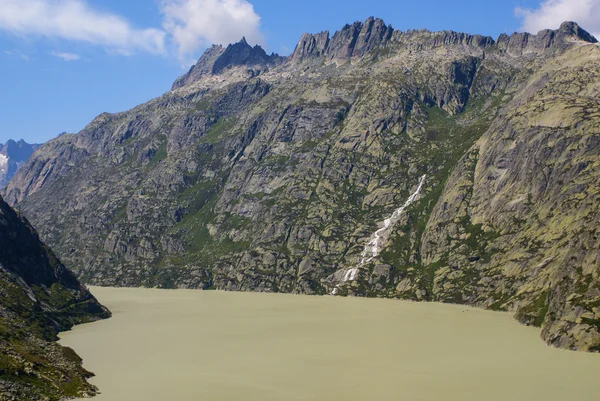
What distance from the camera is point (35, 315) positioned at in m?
132

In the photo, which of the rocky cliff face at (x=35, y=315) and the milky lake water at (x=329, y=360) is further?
the milky lake water at (x=329, y=360)

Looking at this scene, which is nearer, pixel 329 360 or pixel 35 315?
pixel 329 360

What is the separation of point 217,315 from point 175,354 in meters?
67.4

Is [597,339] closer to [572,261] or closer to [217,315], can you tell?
[572,261]

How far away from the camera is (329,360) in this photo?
105 metres

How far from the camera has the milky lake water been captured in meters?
82.2

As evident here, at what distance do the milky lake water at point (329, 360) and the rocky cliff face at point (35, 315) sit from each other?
5.59m

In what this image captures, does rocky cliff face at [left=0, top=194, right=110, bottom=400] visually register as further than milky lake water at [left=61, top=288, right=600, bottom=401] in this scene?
No

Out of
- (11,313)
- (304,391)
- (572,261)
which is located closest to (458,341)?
(572,261)

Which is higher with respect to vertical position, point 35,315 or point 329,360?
point 329,360

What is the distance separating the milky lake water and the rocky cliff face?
5.59 metres

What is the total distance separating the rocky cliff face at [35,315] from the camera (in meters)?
80.1

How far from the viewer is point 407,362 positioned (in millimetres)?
103125

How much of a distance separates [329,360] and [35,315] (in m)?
75.6
